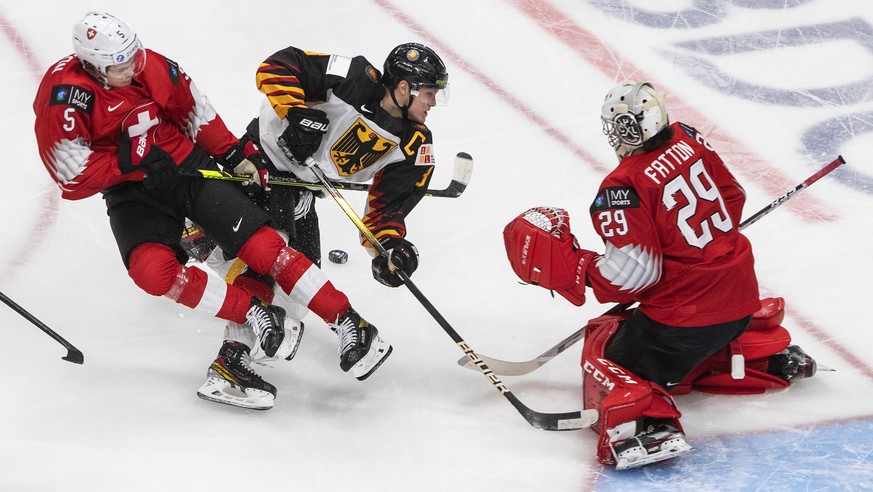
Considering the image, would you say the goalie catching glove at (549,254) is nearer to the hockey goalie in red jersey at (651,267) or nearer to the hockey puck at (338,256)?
the hockey goalie in red jersey at (651,267)

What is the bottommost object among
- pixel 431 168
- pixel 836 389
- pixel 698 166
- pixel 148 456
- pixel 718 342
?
pixel 148 456

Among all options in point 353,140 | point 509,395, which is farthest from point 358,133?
point 509,395

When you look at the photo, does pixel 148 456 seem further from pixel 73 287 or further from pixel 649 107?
pixel 649 107

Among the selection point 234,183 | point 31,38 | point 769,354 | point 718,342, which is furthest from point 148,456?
point 31,38

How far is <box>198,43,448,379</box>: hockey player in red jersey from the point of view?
389 centimetres

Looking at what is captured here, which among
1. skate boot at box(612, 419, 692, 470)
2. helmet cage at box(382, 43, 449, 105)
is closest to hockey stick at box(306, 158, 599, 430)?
skate boot at box(612, 419, 692, 470)

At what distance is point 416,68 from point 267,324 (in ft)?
3.28

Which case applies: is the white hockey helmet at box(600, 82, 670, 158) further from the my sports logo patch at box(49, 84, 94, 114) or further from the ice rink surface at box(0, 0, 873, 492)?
the my sports logo patch at box(49, 84, 94, 114)

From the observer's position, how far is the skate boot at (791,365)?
3920 mm

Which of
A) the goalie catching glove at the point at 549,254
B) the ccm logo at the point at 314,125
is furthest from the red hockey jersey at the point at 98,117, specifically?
the goalie catching glove at the point at 549,254

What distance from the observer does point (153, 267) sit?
3.64 meters

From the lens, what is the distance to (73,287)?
4.44 meters

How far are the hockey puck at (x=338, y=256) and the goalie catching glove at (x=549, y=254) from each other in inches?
46.8

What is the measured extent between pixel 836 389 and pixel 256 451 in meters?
2.02
